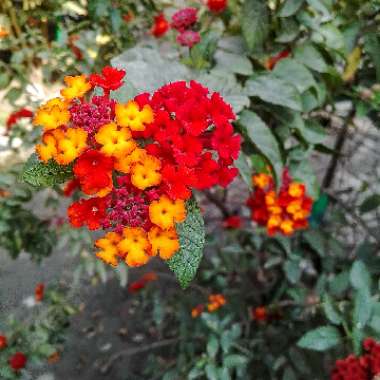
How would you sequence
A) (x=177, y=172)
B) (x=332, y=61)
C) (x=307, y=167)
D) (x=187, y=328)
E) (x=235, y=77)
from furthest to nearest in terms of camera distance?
(x=187, y=328)
(x=307, y=167)
(x=332, y=61)
(x=235, y=77)
(x=177, y=172)

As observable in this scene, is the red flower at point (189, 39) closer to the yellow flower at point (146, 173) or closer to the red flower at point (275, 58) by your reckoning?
the red flower at point (275, 58)

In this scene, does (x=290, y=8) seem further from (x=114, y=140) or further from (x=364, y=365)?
(x=364, y=365)

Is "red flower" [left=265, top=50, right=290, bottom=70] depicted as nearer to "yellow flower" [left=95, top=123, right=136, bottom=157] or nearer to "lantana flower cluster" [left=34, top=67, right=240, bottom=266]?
"lantana flower cluster" [left=34, top=67, right=240, bottom=266]

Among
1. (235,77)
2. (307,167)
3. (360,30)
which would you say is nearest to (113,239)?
(235,77)

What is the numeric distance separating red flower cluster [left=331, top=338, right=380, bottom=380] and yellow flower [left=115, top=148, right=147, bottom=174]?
26.5 inches

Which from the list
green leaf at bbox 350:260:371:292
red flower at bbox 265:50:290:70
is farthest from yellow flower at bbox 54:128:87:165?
green leaf at bbox 350:260:371:292

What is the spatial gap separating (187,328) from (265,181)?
74 cm

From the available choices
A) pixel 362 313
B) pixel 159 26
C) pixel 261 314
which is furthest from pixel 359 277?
pixel 159 26

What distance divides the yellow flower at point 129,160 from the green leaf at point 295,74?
1.81ft

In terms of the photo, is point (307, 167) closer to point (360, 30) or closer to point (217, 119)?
point (360, 30)

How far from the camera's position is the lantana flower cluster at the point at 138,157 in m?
0.62

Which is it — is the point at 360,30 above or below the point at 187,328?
above

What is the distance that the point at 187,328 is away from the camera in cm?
181

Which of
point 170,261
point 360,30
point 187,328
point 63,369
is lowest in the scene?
point 63,369
